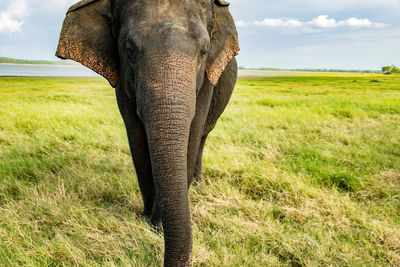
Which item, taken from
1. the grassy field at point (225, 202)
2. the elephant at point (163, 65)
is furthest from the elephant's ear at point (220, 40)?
the grassy field at point (225, 202)

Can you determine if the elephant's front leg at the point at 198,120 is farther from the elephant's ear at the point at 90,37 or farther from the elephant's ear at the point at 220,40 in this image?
the elephant's ear at the point at 90,37

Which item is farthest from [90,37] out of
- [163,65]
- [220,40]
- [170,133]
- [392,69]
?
[392,69]

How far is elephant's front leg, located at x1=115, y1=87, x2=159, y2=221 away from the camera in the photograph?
11.9 feet

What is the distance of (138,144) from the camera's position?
12.3ft

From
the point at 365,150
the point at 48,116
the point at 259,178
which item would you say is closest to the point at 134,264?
the point at 259,178

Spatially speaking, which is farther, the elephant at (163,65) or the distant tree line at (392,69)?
the distant tree line at (392,69)

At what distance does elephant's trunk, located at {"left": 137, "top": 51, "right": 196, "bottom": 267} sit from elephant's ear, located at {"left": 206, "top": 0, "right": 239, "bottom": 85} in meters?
0.87

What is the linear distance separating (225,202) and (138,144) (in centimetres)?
143

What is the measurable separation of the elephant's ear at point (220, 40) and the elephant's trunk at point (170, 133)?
87cm

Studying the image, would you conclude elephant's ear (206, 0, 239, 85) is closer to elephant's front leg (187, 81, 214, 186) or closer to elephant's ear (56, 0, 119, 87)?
elephant's front leg (187, 81, 214, 186)

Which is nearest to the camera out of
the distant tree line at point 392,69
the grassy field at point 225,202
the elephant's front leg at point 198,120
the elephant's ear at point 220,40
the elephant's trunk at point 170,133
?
the elephant's trunk at point 170,133

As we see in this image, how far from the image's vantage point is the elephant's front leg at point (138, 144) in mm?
3629

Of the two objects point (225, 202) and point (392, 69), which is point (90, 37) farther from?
point (392, 69)

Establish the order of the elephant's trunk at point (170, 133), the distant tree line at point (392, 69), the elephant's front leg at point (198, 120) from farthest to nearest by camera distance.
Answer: the distant tree line at point (392, 69) < the elephant's front leg at point (198, 120) < the elephant's trunk at point (170, 133)
